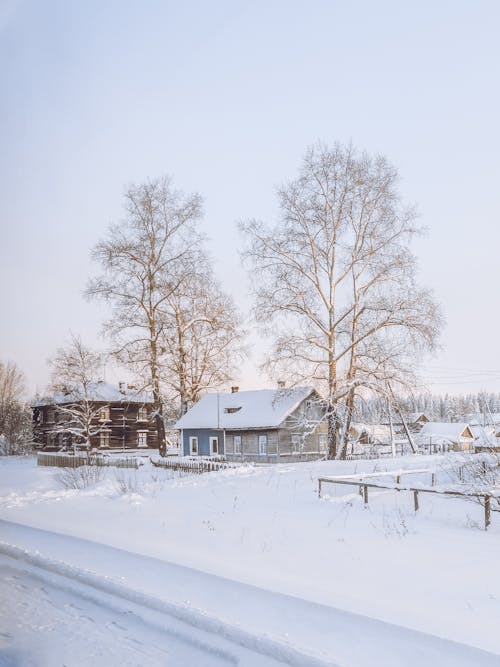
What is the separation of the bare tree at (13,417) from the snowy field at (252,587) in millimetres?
39099

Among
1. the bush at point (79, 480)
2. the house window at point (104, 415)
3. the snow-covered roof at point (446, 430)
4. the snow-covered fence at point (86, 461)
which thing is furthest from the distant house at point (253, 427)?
the snow-covered roof at point (446, 430)

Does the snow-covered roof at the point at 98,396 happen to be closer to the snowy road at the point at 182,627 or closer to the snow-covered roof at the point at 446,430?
the snowy road at the point at 182,627

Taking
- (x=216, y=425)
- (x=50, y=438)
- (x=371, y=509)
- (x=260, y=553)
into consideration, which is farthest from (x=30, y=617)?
(x=50, y=438)

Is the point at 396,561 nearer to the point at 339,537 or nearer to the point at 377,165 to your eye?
the point at 339,537

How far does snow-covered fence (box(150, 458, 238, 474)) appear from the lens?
2581 centimetres

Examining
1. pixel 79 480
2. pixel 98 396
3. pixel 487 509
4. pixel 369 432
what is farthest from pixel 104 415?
pixel 487 509

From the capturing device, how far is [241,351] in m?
37.3

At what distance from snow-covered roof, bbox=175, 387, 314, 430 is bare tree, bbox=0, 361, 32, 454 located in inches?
634

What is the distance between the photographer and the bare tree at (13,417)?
51.5m

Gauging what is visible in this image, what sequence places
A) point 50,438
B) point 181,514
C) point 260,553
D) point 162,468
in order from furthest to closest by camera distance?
point 50,438 < point 162,468 < point 181,514 < point 260,553

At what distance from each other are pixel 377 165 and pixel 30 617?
22146 mm

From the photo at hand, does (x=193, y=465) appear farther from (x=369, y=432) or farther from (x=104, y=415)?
(x=369, y=432)

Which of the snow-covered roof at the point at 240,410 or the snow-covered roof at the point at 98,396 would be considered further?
the snow-covered roof at the point at 98,396

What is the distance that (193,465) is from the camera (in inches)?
1073
